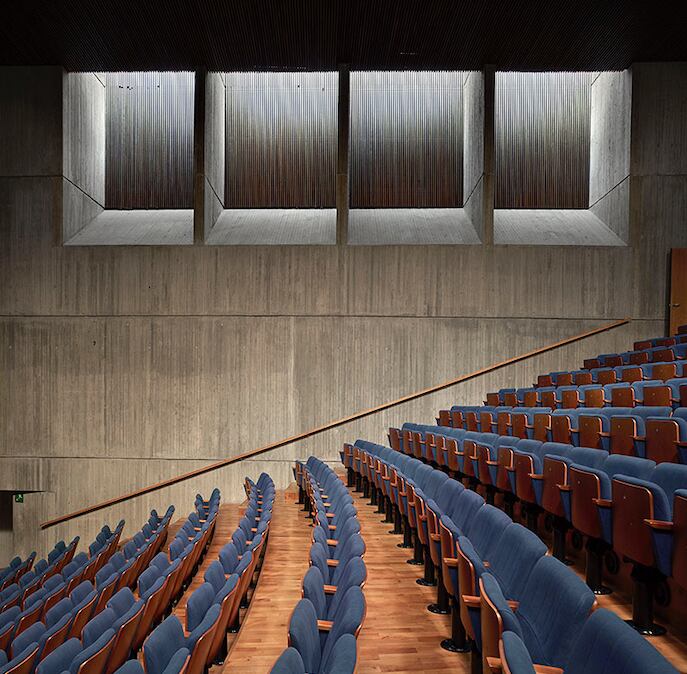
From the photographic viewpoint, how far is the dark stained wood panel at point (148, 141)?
178 inches

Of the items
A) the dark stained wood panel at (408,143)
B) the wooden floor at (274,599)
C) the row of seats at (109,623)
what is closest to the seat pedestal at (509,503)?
the wooden floor at (274,599)

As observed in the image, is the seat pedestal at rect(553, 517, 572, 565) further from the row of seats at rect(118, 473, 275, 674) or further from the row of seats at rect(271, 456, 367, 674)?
the row of seats at rect(118, 473, 275, 674)

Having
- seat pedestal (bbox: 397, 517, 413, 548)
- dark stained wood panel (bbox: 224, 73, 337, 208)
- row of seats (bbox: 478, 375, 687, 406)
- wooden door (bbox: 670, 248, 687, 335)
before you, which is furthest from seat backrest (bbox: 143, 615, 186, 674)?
dark stained wood panel (bbox: 224, 73, 337, 208)

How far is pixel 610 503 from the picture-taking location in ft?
3.71

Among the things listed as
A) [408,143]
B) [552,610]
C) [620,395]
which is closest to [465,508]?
[552,610]

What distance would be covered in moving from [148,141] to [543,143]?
2534mm

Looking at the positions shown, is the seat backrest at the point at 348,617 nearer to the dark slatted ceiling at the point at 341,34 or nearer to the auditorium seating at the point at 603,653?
the auditorium seating at the point at 603,653

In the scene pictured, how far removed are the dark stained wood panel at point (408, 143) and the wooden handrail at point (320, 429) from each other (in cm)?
119

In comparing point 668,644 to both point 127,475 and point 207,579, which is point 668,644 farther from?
point 127,475

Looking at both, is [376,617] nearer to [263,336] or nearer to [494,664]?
[494,664]

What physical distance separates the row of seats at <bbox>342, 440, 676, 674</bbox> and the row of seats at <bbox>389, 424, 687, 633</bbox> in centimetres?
12

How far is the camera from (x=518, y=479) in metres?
1.57

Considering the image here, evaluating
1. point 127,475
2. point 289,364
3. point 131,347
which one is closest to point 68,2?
point 131,347

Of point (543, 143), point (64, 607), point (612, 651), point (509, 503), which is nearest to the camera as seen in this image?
point (612, 651)
